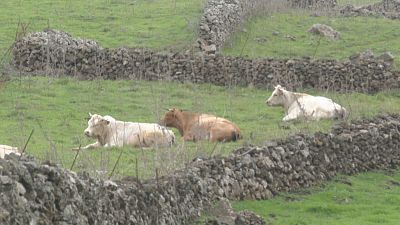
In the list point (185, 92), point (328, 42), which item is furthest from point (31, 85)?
point (328, 42)

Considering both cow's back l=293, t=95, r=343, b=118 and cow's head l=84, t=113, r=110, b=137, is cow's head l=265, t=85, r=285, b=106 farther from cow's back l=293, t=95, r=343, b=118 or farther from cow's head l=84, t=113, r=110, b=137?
cow's head l=84, t=113, r=110, b=137

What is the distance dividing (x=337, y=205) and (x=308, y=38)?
24.1 metres

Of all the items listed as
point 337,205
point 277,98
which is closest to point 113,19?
point 277,98

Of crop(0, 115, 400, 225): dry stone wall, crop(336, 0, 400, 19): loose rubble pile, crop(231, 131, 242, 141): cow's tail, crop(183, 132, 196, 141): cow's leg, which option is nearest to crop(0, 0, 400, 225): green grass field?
crop(0, 115, 400, 225): dry stone wall

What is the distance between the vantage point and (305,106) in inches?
1025

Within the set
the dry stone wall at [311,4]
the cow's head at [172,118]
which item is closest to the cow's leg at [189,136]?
the cow's head at [172,118]

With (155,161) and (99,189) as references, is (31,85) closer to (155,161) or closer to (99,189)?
(155,161)

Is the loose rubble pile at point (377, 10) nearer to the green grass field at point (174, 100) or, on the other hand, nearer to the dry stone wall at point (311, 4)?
the dry stone wall at point (311, 4)

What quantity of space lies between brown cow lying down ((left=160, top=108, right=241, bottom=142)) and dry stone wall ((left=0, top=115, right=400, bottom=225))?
1925 millimetres

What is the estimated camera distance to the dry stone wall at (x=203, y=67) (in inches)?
1276

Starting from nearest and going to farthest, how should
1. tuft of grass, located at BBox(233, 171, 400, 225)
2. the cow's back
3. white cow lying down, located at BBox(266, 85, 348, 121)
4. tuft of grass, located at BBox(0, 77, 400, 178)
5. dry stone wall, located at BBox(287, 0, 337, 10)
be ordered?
tuft of grass, located at BBox(233, 171, 400, 225) < tuft of grass, located at BBox(0, 77, 400, 178) < white cow lying down, located at BBox(266, 85, 348, 121) < the cow's back < dry stone wall, located at BBox(287, 0, 337, 10)

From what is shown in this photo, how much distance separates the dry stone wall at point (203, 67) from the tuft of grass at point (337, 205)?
11879 millimetres

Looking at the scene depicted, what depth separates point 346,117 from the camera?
79.1ft

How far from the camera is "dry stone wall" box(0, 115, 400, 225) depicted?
10461 mm
